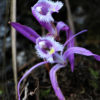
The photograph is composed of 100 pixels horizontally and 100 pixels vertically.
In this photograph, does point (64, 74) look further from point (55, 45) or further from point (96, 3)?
point (96, 3)

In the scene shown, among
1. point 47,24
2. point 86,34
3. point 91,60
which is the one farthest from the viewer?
point 86,34

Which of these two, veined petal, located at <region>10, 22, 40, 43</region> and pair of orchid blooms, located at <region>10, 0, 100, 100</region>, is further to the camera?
veined petal, located at <region>10, 22, 40, 43</region>

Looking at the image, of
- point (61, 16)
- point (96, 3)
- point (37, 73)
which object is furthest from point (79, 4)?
point (37, 73)

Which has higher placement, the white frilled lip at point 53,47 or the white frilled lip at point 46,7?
the white frilled lip at point 46,7

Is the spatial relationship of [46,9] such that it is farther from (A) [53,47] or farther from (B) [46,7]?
(A) [53,47]

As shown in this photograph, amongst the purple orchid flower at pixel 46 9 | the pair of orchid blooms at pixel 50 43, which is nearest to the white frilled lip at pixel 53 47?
the pair of orchid blooms at pixel 50 43

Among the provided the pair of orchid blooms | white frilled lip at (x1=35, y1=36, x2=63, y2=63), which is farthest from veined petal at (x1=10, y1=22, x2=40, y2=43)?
white frilled lip at (x1=35, y1=36, x2=63, y2=63)

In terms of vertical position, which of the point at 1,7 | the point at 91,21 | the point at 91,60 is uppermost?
the point at 1,7

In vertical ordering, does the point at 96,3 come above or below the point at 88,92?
above

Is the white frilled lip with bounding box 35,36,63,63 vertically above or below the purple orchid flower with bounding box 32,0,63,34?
below

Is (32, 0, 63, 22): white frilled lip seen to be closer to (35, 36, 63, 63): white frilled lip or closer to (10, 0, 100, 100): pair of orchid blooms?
(10, 0, 100, 100): pair of orchid blooms

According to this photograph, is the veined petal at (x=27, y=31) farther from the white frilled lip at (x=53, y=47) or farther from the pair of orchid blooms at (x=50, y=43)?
the white frilled lip at (x=53, y=47)
